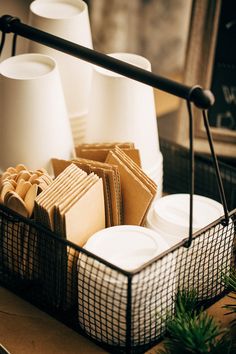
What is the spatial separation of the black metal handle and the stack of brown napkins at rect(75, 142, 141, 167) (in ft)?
0.44

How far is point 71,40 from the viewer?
0.89 meters

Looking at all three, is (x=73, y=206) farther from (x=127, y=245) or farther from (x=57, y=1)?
(x=57, y=1)

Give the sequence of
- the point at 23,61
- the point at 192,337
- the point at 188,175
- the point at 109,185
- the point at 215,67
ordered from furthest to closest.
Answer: the point at 215,67, the point at 188,175, the point at 23,61, the point at 109,185, the point at 192,337

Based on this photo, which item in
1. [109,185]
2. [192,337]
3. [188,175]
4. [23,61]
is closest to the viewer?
[192,337]

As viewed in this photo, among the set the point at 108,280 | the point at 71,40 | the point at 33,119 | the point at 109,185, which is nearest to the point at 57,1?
the point at 71,40

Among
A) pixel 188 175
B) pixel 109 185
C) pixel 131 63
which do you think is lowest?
pixel 188 175

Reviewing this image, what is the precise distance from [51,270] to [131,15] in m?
0.76

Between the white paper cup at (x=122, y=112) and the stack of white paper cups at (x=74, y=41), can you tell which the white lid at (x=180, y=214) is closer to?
the white paper cup at (x=122, y=112)

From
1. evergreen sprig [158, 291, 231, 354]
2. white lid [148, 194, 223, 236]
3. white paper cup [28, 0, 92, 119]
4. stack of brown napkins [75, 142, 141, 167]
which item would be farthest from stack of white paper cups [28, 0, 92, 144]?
evergreen sprig [158, 291, 231, 354]

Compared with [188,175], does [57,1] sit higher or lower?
higher

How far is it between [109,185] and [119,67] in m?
0.15

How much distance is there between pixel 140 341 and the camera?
0.69m

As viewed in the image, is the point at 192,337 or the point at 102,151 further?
the point at 102,151

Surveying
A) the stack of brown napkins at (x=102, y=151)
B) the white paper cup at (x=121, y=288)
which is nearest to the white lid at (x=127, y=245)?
the white paper cup at (x=121, y=288)
